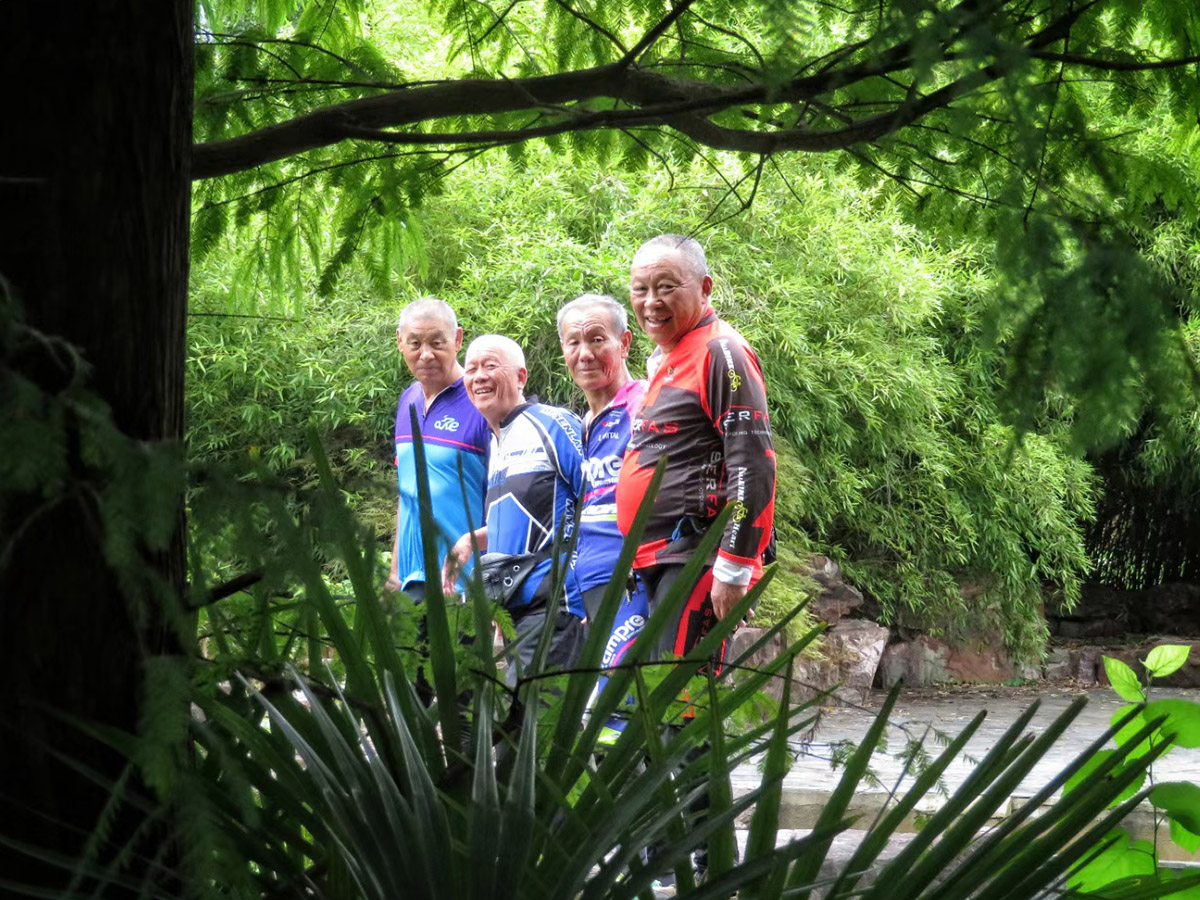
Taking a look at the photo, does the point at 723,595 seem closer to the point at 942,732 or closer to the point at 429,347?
the point at 942,732

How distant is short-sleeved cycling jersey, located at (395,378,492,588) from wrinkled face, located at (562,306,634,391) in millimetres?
475

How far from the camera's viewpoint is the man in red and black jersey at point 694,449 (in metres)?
3.42

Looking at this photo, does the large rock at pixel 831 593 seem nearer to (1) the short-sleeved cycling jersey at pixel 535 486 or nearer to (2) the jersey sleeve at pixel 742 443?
(1) the short-sleeved cycling jersey at pixel 535 486

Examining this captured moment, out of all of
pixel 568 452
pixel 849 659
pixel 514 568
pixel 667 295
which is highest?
pixel 667 295

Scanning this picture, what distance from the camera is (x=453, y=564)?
1.51 meters

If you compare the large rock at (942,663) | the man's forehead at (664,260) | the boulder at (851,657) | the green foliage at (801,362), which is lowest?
the large rock at (942,663)

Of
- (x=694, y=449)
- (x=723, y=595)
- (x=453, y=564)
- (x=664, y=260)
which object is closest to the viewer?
(x=453, y=564)

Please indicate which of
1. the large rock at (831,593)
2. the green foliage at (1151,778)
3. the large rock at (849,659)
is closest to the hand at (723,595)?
the green foliage at (1151,778)

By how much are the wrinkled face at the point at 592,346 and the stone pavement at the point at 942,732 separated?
116 cm

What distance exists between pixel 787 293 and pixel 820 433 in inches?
44.0

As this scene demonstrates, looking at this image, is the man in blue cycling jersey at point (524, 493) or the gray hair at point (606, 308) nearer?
the man in blue cycling jersey at point (524, 493)

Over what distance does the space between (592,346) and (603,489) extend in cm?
42

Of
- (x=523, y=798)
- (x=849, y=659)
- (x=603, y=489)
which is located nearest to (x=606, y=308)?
(x=603, y=489)

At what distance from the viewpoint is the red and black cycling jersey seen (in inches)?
135
